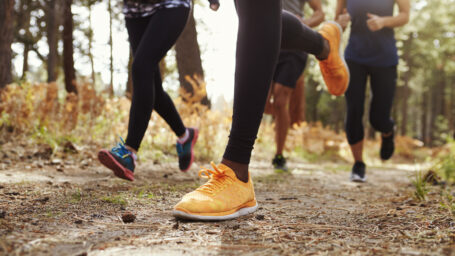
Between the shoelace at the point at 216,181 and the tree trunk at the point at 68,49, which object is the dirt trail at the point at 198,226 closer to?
the shoelace at the point at 216,181

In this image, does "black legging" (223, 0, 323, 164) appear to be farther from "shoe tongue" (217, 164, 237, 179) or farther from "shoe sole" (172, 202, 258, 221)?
"shoe sole" (172, 202, 258, 221)

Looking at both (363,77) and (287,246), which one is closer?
(287,246)

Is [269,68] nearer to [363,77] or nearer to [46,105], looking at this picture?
[363,77]

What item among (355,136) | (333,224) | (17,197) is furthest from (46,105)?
(333,224)

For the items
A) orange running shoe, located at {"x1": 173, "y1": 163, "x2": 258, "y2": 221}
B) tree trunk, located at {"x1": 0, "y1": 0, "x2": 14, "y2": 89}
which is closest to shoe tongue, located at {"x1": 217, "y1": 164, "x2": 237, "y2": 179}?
orange running shoe, located at {"x1": 173, "y1": 163, "x2": 258, "y2": 221}

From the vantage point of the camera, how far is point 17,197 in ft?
6.13

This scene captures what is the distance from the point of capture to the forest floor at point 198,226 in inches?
45.7

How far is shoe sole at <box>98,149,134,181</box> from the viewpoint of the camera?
2.29 meters

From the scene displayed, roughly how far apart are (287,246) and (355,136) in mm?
3105

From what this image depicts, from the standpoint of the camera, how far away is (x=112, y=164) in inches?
91.1

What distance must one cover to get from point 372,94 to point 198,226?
319 centimetres

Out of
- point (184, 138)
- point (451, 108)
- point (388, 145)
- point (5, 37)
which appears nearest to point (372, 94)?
point (388, 145)

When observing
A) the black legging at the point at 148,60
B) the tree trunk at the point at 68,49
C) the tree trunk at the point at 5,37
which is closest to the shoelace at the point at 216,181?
the black legging at the point at 148,60

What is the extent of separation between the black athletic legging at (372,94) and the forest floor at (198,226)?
173 centimetres
